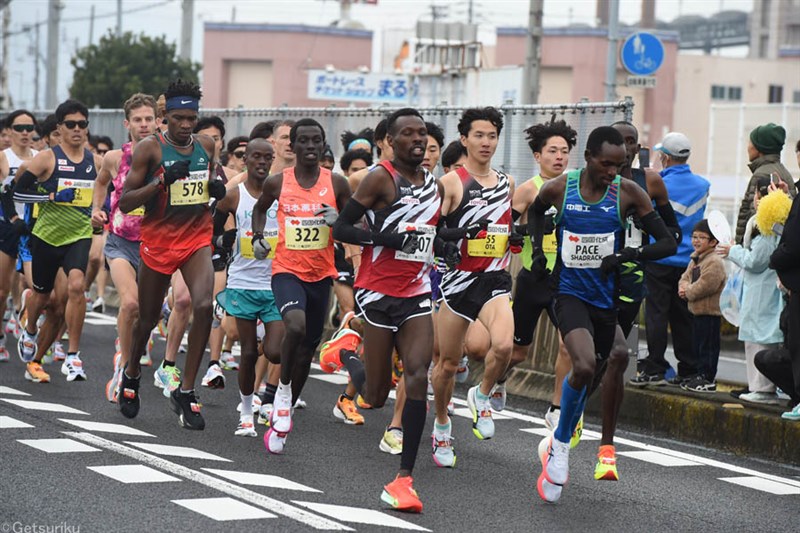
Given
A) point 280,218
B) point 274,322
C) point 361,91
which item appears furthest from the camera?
point 361,91

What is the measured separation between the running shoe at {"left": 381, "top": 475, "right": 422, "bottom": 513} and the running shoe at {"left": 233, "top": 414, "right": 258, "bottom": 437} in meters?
2.64

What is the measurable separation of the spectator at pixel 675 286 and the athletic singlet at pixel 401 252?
4495 millimetres

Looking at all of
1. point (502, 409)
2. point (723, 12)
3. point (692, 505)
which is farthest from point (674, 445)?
point (723, 12)

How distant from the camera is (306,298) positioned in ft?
33.1

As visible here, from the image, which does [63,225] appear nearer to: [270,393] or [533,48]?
[270,393]

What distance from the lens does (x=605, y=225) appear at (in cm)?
897

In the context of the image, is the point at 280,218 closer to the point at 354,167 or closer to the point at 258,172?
the point at 258,172

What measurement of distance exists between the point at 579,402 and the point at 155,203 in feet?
11.5

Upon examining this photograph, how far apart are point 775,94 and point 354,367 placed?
77597 mm

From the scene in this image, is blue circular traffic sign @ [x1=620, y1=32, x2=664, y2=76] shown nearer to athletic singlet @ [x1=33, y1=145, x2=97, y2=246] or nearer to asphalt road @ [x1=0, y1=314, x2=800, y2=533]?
athletic singlet @ [x1=33, y1=145, x2=97, y2=246]

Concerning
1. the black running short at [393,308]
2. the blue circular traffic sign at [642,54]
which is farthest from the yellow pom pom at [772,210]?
the blue circular traffic sign at [642,54]

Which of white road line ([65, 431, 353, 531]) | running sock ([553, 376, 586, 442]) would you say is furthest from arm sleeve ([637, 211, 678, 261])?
white road line ([65, 431, 353, 531])

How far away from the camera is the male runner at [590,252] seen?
885 centimetres

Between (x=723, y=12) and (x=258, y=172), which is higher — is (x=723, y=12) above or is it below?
above
